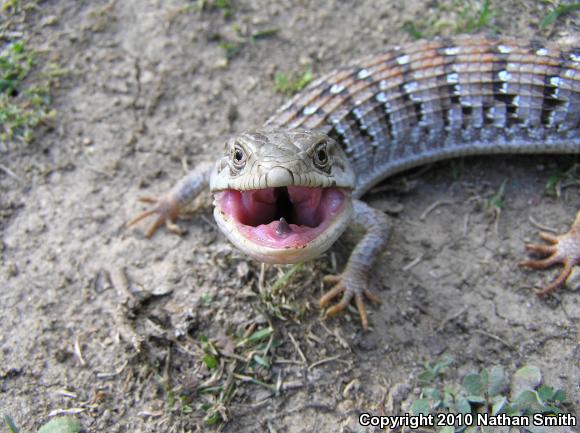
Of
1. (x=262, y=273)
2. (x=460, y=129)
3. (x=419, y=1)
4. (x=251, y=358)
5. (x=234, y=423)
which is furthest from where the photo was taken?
(x=419, y=1)

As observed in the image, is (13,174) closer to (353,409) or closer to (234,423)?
(234,423)

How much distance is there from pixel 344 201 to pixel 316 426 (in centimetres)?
130

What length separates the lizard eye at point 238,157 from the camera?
107 inches

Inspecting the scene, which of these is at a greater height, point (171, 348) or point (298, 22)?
point (298, 22)

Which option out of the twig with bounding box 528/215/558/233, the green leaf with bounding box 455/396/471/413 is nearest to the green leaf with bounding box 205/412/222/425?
the green leaf with bounding box 455/396/471/413

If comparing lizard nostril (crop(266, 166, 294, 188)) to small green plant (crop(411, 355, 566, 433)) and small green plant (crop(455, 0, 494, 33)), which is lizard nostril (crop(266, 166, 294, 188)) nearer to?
small green plant (crop(411, 355, 566, 433))

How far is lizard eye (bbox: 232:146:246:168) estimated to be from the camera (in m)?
2.73

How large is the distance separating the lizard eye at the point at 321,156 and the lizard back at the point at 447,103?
0.81 m

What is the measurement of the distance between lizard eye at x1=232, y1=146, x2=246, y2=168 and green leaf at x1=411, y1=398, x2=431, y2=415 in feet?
5.51

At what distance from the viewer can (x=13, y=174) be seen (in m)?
3.84

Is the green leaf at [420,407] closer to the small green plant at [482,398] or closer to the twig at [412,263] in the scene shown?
the small green plant at [482,398]

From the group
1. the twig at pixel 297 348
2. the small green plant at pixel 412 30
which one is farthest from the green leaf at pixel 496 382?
the small green plant at pixel 412 30

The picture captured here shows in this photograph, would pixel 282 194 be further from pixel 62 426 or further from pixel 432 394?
pixel 62 426

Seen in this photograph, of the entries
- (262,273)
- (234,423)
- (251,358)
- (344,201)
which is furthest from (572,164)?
(234,423)
